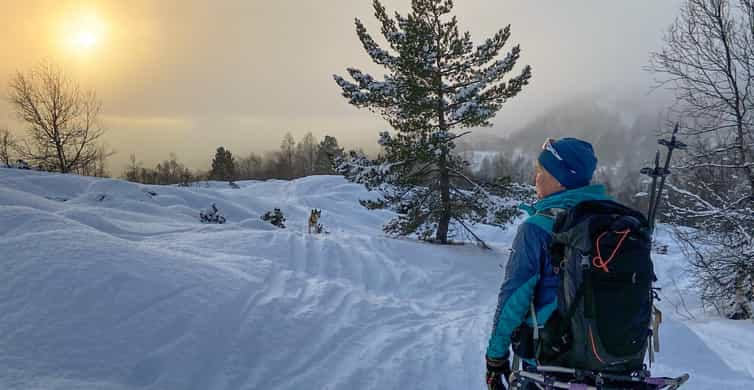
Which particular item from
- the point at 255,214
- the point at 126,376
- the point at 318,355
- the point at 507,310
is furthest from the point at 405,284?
the point at 255,214

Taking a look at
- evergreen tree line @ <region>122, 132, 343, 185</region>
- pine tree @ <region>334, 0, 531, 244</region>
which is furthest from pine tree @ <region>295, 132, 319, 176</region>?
pine tree @ <region>334, 0, 531, 244</region>

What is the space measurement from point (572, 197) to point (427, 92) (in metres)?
10.8

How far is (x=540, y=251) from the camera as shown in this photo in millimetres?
2238

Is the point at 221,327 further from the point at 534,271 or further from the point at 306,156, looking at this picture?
the point at 306,156

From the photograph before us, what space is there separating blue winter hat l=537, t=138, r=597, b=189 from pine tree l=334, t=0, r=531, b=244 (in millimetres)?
9956

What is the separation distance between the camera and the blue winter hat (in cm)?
233

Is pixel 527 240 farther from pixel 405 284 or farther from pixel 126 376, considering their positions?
pixel 405 284

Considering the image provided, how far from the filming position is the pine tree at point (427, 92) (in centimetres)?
1223

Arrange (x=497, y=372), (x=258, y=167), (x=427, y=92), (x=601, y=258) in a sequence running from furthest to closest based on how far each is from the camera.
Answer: (x=258, y=167) < (x=427, y=92) < (x=497, y=372) < (x=601, y=258)

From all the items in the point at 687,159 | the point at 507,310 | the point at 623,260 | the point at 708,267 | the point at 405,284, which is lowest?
the point at 405,284

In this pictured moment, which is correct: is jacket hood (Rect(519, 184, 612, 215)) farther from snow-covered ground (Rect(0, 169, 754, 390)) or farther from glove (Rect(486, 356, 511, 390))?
snow-covered ground (Rect(0, 169, 754, 390))

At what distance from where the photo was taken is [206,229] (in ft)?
35.1

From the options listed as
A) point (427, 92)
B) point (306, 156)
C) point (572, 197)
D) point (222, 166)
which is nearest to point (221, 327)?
point (572, 197)

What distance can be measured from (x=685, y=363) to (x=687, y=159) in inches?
248
